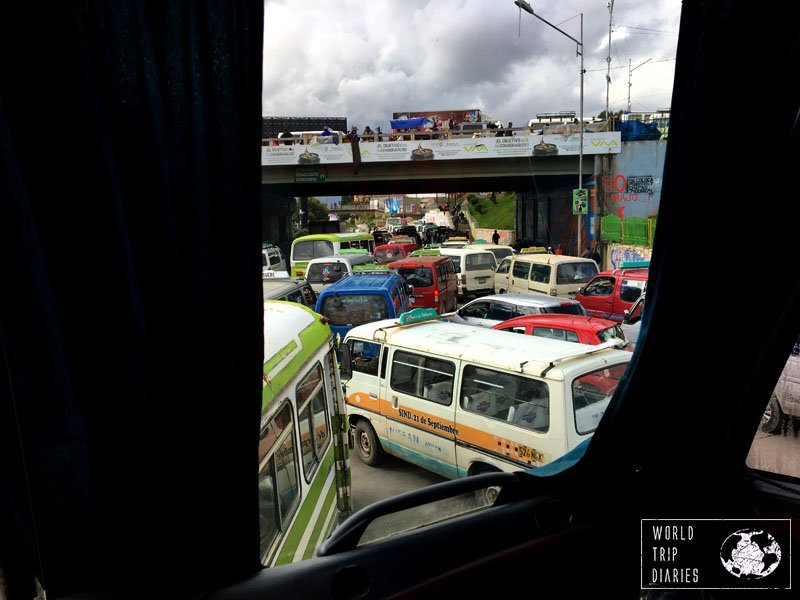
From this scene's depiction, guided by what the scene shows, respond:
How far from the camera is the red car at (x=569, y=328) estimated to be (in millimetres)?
8190

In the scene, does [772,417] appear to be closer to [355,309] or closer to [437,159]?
[355,309]

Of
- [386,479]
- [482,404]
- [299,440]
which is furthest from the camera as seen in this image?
[386,479]

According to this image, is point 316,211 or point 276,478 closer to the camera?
point 276,478

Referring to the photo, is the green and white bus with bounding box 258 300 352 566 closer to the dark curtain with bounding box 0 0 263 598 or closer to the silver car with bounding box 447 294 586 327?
the dark curtain with bounding box 0 0 263 598

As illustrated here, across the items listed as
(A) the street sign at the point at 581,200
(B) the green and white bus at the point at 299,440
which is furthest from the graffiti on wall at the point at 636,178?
(B) the green and white bus at the point at 299,440

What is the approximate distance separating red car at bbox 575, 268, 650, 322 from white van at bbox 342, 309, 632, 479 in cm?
597

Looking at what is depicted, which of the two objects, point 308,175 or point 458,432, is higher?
point 308,175

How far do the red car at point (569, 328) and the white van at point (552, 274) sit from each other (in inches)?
230

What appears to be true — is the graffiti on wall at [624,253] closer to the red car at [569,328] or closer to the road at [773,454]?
the red car at [569,328]

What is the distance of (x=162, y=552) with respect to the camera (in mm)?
1580

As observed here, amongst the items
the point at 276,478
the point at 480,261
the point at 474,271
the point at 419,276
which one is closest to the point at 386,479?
the point at 276,478

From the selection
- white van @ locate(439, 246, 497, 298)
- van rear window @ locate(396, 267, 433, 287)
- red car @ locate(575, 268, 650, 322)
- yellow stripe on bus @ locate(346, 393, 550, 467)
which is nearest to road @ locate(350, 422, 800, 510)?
yellow stripe on bus @ locate(346, 393, 550, 467)

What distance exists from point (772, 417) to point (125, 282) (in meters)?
2.41

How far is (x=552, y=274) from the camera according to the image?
1460 centimetres
